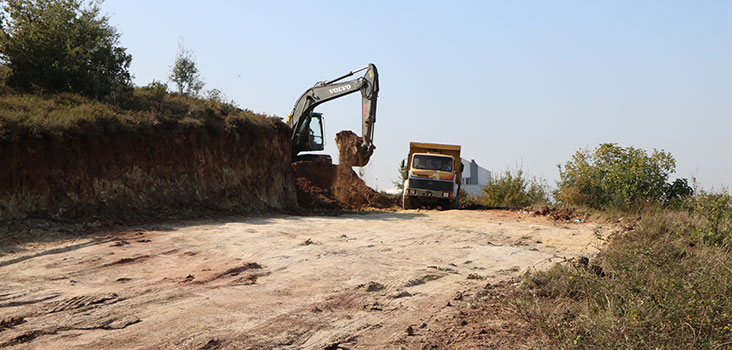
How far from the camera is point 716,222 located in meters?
12.3

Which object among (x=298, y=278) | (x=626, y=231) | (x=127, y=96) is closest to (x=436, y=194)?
(x=626, y=231)

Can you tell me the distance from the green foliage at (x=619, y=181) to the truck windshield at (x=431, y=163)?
16.5 feet

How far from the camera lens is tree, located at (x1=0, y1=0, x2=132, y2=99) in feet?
59.3

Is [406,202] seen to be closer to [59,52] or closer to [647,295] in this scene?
[59,52]

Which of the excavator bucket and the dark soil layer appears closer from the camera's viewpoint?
the dark soil layer

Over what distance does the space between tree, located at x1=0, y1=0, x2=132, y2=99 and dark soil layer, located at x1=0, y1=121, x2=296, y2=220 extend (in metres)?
3.26

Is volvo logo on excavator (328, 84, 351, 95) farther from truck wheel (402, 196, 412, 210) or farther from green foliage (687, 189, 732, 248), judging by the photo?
green foliage (687, 189, 732, 248)

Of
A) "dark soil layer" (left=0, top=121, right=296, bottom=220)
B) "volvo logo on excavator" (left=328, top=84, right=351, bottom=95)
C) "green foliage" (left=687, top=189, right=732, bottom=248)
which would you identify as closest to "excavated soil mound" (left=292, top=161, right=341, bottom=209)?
"dark soil layer" (left=0, top=121, right=296, bottom=220)

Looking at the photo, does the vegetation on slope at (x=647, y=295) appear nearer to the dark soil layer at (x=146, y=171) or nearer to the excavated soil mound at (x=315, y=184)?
the dark soil layer at (x=146, y=171)

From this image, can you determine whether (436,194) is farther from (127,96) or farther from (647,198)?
(127,96)

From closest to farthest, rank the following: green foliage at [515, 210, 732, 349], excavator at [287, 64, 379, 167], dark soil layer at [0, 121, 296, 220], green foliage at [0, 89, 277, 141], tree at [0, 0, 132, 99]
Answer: green foliage at [515, 210, 732, 349], dark soil layer at [0, 121, 296, 220], green foliage at [0, 89, 277, 141], tree at [0, 0, 132, 99], excavator at [287, 64, 379, 167]

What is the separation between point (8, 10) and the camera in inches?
790

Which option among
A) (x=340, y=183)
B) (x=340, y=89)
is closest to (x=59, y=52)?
(x=340, y=89)

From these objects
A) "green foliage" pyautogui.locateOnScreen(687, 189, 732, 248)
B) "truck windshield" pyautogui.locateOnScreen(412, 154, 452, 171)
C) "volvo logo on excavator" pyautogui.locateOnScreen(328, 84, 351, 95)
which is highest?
"volvo logo on excavator" pyautogui.locateOnScreen(328, 84, 351, 95)
